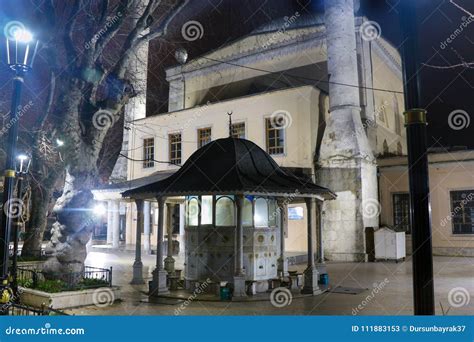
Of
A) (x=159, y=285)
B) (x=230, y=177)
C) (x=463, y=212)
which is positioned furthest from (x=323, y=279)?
(x=463, y=212)

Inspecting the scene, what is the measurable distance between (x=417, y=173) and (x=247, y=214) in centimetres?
899

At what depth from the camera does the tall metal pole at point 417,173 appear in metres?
3.42

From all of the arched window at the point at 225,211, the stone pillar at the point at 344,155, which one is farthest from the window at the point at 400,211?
the arched window at the point at 225,211

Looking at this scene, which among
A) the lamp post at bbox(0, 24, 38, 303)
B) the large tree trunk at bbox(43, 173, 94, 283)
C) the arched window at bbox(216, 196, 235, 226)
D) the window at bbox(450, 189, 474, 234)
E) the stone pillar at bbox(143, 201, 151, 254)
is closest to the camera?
the lamp post at bbox(0, 24, 38, 303)

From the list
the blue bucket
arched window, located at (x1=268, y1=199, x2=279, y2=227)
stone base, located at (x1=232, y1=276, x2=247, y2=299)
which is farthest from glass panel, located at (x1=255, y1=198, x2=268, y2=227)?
the blue bucket

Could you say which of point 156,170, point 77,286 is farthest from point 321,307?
point 156,170

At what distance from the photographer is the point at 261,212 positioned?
12.6 m

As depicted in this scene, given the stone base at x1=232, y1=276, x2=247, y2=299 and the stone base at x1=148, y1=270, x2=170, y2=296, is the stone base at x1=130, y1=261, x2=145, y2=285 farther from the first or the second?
the stone base at x1=232, y1=276, x2=247, y2=299

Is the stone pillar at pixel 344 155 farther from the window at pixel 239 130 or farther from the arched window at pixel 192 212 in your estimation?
the arched window at pixel 192 212

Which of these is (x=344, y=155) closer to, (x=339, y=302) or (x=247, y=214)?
(x=247, y=214)

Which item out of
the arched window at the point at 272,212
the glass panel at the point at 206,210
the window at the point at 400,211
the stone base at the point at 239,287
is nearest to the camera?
the stone base at the point at 239,287

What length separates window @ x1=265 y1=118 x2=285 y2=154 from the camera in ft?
79.2

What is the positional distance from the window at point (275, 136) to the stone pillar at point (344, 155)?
247 cm

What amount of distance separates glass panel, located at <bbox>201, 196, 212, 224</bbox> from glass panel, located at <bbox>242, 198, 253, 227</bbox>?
1.00 metres
